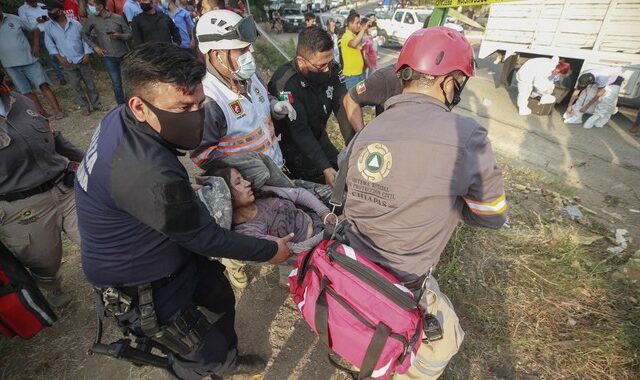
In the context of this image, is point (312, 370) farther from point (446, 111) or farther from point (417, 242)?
point (446, 111)

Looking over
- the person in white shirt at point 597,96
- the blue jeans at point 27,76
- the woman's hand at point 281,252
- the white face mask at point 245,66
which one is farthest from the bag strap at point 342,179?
the blue jeans at point 27,76

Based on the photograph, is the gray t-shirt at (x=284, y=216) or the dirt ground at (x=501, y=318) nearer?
the dirt ground at (x=501, y=318)

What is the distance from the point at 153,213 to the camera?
1.35 metres

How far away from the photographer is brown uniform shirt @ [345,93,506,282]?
1337 mm

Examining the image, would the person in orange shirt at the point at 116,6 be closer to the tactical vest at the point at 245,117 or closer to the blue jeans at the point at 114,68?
the blue jeans at the point at 114,68

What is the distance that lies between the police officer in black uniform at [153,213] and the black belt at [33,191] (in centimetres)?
120

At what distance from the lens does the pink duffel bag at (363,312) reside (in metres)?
1.40

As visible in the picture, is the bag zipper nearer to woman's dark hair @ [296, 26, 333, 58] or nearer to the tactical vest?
the tactical vest

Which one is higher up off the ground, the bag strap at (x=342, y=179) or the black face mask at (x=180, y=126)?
the black face mask at (x=180, y=126)

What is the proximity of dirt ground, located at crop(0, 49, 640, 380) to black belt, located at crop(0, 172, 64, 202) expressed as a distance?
3.86 ft

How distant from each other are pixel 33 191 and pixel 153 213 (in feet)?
5.84

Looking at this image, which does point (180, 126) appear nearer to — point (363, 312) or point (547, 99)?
point (363, 312)

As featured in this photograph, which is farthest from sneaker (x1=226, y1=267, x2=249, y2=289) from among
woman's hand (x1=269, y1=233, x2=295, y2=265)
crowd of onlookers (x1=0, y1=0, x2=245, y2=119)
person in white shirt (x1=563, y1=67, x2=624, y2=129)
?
person in white shirt (x1=563, y1=67, x2=624, y2=129)

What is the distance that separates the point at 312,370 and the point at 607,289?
2.52 meters
